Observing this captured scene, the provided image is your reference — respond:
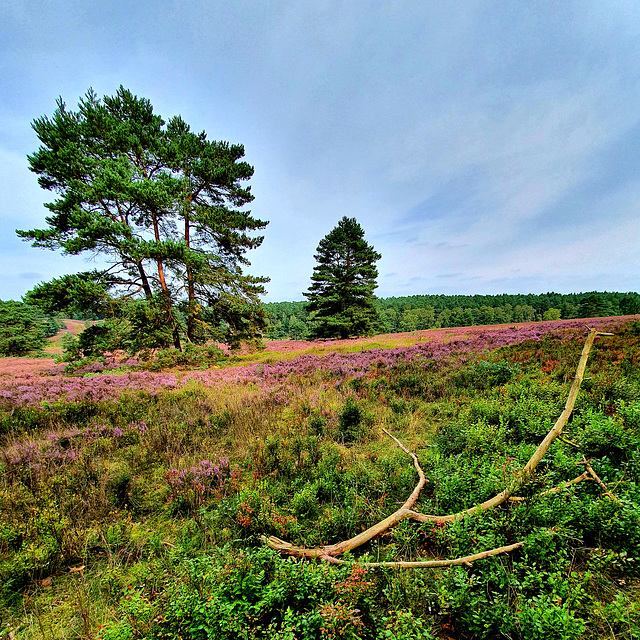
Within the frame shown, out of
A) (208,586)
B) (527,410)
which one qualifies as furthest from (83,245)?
(527,410)

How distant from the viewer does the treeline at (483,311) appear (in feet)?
216

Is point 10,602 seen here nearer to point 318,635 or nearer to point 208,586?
point 208,586

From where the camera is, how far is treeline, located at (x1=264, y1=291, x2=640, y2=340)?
65688 mm

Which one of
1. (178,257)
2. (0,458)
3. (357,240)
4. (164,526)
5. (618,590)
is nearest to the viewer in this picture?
(618,590)

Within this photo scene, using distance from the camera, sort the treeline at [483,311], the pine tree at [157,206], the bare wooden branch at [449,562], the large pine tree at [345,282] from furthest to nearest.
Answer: the treeline at [483,311] → the large pine tree at [345,282] → the pine tree at [157,206] → the bare wooden branch at [449,562]

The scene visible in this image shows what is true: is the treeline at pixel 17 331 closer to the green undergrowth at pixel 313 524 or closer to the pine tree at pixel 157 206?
the pine tree at pixel 157 206

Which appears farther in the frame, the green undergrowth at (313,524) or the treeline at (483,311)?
the treeline at (483,311)

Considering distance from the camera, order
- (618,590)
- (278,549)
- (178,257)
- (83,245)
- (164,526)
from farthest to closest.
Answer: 1. (178,257)
2. (83,245)
3. (164,526)
4. (278,549)
5. (618,590)

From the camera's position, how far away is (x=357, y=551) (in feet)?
7.48

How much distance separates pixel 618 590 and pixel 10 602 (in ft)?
14.7

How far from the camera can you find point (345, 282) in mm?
26734

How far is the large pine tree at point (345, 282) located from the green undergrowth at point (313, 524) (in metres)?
21.0

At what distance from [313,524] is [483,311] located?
350 ft

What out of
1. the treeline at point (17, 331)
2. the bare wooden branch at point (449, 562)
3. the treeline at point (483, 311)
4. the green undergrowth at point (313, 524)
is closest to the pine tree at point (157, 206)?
the green undergrowth at point (313, 524)
